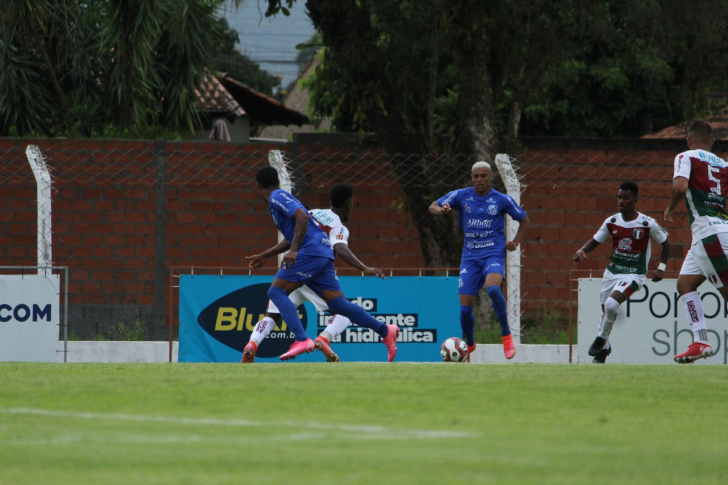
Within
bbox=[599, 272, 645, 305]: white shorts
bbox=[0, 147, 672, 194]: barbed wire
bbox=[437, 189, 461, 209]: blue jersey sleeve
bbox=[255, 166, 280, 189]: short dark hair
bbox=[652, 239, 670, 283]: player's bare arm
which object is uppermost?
bbox=[0, 147, 672, 194]: barbed wire

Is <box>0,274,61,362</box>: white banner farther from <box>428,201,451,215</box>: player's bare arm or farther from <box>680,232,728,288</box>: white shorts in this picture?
<box>680,232,728,288</box>: white shorts

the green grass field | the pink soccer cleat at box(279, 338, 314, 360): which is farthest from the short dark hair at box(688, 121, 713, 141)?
the pink soccer cleat at box(279, 338, 314, 360)

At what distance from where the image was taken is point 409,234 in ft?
48.7

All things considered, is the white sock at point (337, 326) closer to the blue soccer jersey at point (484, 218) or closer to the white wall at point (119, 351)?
the blue soccer jersey at point (484, 218)

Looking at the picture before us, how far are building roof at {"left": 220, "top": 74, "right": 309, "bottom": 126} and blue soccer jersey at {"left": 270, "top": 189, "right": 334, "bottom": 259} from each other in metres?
27.7

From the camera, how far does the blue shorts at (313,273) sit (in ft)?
33.1

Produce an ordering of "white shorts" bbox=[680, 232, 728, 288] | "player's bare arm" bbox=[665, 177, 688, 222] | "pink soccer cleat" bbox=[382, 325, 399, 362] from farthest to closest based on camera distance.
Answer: "pink soccer cleat" bbox=[382, 325, 399, 362] → "white shorts" bbox=[680, 232, 728, 288] → "player's bare arm" bbox=[665, 177, 688, 222]

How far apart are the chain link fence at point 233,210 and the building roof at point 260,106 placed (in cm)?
2345

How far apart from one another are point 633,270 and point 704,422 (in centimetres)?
598

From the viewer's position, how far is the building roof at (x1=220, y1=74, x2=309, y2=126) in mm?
38062

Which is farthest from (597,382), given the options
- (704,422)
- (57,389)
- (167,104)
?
(167,104)

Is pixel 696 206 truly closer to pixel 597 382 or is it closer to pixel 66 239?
pixel 597 382

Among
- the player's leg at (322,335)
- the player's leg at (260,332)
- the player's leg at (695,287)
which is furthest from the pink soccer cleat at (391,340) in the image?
the player's leg at (695,287)

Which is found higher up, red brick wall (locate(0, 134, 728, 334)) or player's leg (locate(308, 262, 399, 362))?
red brick wall (locate(0, 134, 728, 334))
